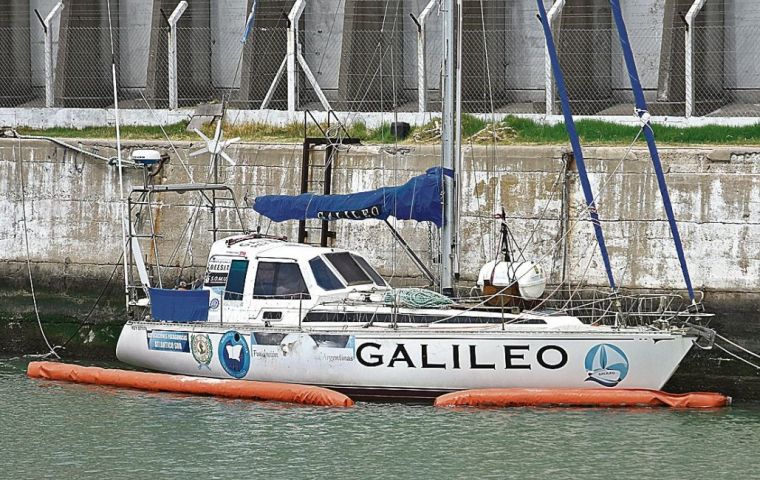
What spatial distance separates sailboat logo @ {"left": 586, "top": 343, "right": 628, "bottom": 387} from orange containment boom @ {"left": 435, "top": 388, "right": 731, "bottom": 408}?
153mm

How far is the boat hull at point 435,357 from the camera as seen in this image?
1812cm

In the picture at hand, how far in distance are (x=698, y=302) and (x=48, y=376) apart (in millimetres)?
8889

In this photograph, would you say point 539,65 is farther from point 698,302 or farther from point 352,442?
point 352,442

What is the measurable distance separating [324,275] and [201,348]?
1.90 m

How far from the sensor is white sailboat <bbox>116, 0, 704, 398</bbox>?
18.2 metres

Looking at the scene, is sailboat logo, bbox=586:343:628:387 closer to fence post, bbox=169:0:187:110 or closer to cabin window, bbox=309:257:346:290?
cabin window, bbox=309:257:346:290

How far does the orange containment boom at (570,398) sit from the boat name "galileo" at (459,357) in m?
0.32

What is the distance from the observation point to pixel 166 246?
2333 cm

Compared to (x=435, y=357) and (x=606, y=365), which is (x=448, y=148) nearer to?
(x=435, y=357)

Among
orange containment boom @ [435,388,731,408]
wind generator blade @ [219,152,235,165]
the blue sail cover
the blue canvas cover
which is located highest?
wind generator blade @ [219,152,235,165]

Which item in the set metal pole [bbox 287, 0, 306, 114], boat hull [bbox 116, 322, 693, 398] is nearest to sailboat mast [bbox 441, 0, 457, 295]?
boat hull [bbox 116, 322, 693, 398]

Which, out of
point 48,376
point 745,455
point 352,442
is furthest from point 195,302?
point 745,455

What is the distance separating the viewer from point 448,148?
778 inches

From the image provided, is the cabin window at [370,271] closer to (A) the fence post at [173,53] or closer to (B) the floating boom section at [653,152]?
(B) the floating boom section at [653,152]
